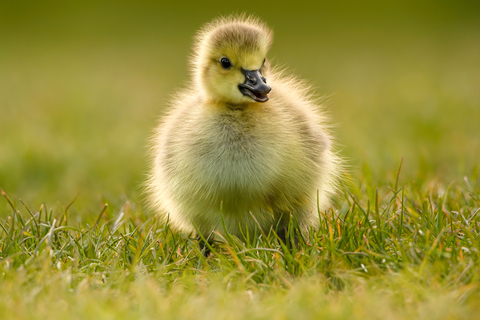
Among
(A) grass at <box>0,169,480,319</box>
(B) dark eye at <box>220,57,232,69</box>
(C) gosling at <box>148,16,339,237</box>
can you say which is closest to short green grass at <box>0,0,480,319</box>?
(A) grass at <box>0,169,480,319</box>

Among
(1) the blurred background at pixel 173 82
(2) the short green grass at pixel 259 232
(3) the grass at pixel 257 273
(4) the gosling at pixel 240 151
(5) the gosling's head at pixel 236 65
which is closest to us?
(3) the grass at pixel 257 273

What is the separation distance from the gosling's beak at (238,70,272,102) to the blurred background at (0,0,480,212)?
3.57 feet

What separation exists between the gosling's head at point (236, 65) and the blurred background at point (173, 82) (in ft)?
3.58

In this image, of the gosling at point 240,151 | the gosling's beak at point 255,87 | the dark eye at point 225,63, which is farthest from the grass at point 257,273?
the dark eye at point 225,63

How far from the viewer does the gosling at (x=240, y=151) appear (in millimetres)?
2982

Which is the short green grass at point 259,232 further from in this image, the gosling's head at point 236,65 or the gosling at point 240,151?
the gosling's head at point 236,65

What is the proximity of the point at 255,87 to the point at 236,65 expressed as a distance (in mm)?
216

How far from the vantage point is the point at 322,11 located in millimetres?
15438

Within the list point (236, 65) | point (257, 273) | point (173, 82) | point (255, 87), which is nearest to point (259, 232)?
point (257, 273)

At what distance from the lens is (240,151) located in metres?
2.99

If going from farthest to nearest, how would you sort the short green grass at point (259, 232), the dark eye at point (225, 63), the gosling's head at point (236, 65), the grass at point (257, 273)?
the dark eye at point (225, 63) < the gosling's head at point (236, 65) < the short green grass at point (259, 232) < the grass at point (257, 273)

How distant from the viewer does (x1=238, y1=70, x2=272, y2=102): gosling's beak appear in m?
3.01

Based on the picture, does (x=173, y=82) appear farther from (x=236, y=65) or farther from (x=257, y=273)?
(x=257, y=273)

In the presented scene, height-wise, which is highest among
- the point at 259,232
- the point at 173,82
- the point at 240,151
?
the point at 240,151
